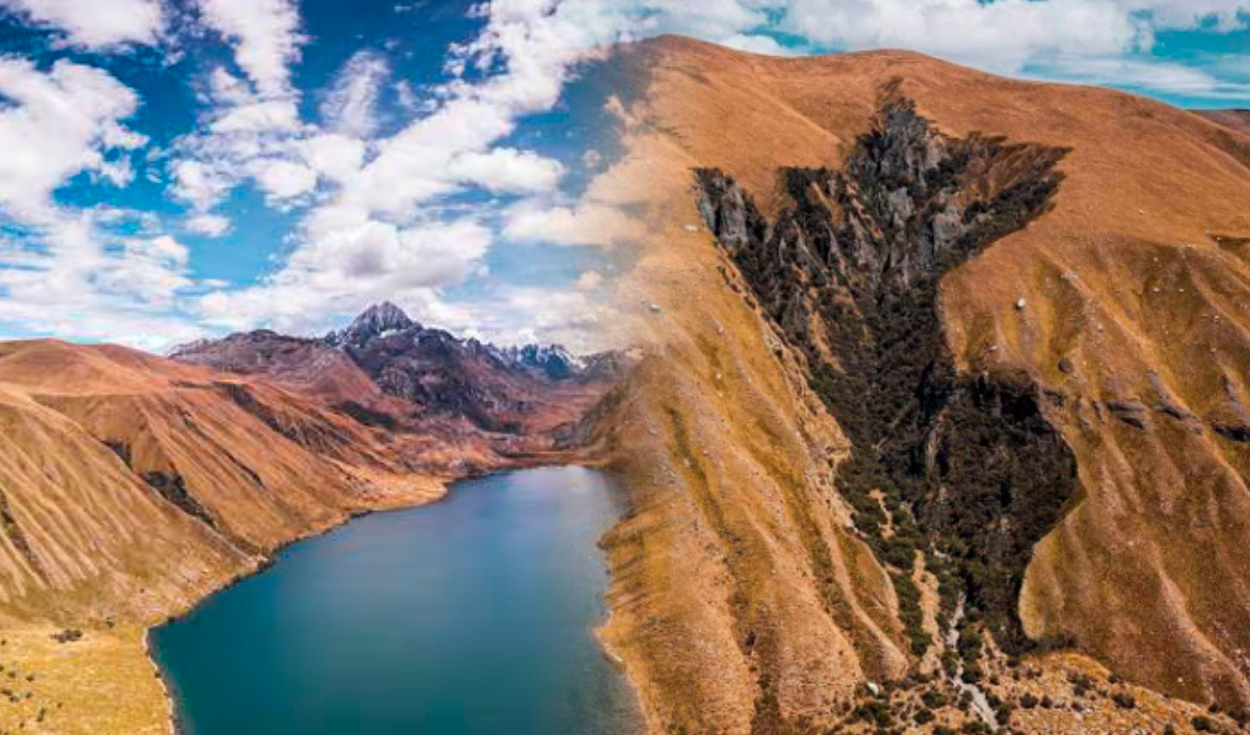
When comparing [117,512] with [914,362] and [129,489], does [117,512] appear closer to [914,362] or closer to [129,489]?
[129,489]

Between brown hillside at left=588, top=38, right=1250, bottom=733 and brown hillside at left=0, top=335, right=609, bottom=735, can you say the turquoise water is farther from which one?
brown hillside at left=588, top=38, right=1250, bottom=733

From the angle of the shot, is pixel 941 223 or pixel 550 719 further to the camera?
pixel 941 223

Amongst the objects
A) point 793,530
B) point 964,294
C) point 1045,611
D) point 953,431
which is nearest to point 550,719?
point 793,530

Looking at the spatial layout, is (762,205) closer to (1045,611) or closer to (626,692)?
(1045,611)

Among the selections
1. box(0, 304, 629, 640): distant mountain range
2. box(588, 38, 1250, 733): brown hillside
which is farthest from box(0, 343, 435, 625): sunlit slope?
box(588, 38, 1250, 733): brown hillside

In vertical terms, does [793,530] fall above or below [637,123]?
below

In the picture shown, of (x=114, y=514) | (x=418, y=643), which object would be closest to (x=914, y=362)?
(x=418, y=643)

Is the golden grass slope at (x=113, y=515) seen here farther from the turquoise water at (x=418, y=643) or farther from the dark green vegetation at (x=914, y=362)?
the dark green vegetation at (x=914, y=362)

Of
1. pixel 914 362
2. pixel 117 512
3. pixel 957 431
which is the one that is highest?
pixel 914 362
